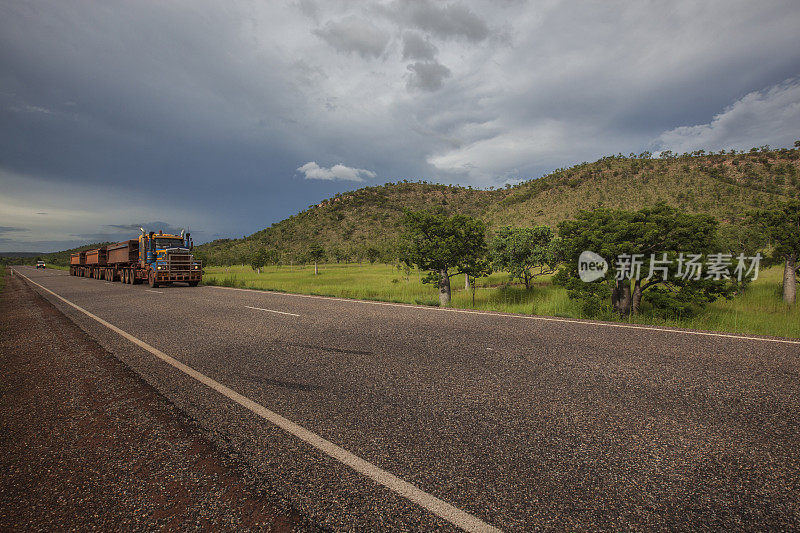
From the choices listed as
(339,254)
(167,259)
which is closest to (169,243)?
(167,259)

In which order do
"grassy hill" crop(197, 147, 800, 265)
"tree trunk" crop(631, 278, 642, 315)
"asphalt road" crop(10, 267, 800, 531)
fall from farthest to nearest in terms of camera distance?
"grassy hill" crop(197, 147, 800, 265)
"tree trunk" crop(631, 278, 642, 315)
"asphalt road" crop(10, 267, 800, 531)

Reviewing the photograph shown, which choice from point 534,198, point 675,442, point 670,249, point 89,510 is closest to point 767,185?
point 534,198

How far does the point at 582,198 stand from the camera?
227 feet

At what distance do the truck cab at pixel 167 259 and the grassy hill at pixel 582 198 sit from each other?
114 ft

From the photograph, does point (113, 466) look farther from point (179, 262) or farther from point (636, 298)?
point (179, 262)

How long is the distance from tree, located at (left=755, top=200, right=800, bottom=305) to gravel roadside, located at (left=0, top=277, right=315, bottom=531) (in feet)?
66.4

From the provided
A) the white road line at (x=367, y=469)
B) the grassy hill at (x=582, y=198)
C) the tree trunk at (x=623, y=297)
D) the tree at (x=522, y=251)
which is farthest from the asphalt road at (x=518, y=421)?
the grassy hill at (x=582, y=198)

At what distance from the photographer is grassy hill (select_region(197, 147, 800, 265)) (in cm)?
5709

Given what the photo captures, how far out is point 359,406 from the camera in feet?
11.8

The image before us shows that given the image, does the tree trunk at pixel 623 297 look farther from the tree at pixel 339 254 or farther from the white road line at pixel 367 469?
the tree at pixel 339 254

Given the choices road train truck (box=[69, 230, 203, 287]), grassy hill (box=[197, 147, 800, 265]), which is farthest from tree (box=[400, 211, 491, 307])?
grassy hill (box=[197, 147, 800, 265])

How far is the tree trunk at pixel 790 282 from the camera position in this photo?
1335 centimetres

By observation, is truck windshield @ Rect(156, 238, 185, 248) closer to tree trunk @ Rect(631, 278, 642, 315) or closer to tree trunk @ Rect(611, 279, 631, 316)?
tree trunk @ Rect(611, 279, 631, 316)

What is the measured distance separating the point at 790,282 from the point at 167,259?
3120 centimetres
